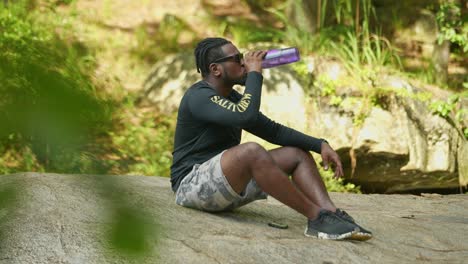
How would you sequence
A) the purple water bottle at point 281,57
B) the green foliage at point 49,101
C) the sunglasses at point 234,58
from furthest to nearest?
the sunglasses at point 234,58
the purple water bottle at point 281,57
the green foliage at point 49,101

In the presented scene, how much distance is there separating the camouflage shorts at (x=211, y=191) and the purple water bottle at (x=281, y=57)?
508 mm

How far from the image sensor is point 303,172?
12.0ft

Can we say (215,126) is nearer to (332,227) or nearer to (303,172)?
(303,172)

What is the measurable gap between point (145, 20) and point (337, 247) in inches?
254

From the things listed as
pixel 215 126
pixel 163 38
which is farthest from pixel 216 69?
pixel 163 38

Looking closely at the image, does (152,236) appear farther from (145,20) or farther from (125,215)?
(145,20)

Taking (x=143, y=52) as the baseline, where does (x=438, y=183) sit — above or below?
below

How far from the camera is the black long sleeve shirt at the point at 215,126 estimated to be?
135 inches

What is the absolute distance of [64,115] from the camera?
63 centimetres

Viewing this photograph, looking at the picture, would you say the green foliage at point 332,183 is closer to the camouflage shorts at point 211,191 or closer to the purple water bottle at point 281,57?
the camouflage shorts at point 211,191

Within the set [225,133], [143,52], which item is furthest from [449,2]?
[225,133]

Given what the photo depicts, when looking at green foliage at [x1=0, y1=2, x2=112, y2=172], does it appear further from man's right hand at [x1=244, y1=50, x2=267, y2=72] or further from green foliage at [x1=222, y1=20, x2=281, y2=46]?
green foliage at [x1=222, y1=20, x2=281, y2=46]

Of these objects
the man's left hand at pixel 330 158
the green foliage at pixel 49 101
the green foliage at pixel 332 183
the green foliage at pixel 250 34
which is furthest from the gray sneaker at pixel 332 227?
the green foliage at pixel 250 34

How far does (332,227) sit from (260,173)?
0.43 m
